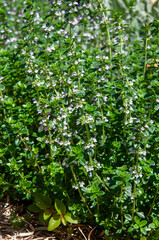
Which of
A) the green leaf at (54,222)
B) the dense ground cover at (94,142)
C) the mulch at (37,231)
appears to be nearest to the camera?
the dense ground cover at (94,142)

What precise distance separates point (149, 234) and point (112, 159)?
795 millimetres

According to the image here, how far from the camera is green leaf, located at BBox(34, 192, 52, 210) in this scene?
2.89 meters

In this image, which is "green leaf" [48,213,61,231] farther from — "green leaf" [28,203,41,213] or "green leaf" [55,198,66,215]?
"green leaf" [28,203,41,213]

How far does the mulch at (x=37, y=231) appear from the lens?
303 centimetres

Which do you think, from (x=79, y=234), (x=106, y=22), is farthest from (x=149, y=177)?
(x=106, y=22)

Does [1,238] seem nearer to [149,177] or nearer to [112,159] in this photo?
[112,159]

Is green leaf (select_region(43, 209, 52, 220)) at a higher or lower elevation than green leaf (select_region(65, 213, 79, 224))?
higher

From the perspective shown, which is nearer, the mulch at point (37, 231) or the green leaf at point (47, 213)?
the green leaf at point (47, 213)

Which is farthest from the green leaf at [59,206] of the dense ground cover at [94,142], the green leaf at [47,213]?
the green leaf at [47,213]

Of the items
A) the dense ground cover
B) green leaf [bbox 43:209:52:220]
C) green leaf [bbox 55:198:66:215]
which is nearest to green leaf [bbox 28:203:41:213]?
the dense ground cover

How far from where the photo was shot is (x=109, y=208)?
2785 mm

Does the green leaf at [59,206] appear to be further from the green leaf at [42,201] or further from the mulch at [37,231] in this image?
the mulch at [37,231]

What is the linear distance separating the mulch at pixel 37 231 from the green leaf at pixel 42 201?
358 mm

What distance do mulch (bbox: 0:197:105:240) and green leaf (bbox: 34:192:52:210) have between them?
0.36m
